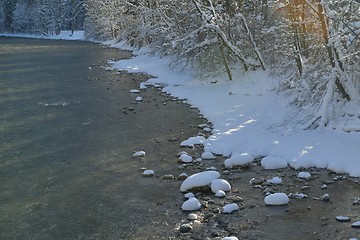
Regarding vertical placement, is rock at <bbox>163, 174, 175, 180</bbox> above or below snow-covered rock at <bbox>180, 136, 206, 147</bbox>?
below

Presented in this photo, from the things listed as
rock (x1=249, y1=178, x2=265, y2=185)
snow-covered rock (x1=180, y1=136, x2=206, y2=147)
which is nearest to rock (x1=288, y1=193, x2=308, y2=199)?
rock (x1=249, y1=178, x2=265, y2=185)

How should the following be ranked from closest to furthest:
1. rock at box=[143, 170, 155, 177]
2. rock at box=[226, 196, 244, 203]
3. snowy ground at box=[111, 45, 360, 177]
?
rock at box=[226, 196, 244, 203] → rock at box=[143, 170, 155, 177] → snowy ground at box=[111, 45, 360, 177]

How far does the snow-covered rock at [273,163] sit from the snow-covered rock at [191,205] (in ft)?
9.91

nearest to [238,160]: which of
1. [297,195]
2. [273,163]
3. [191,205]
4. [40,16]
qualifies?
[273,163]

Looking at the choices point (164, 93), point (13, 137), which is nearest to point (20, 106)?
point (13, 137)

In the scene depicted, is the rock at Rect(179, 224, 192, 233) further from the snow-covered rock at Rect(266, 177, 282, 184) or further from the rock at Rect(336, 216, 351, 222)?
the snow-covered rock at Rect(266, 177, 282, 184)

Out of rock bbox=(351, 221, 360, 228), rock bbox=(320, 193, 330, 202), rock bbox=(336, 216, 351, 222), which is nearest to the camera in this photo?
rock bbox=(351, 221, 360, 228)

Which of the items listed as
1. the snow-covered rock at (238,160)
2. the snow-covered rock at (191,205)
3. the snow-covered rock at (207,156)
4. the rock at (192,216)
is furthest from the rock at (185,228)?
the snow-covered rock at (207,156)

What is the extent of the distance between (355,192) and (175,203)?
3.97 m

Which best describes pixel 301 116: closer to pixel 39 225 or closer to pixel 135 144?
pixel 135 144

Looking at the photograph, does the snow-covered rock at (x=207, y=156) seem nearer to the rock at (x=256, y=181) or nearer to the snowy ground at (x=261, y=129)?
the snowy ground at (x=261, y=129)

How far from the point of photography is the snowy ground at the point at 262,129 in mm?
11398

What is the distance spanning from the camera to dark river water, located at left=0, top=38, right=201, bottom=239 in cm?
855

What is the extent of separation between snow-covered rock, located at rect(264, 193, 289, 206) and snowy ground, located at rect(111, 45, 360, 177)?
2152mm
